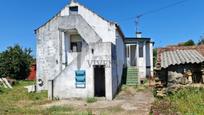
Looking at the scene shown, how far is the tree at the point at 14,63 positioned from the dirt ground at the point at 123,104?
75.7 ft

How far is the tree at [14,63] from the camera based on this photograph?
43.7m

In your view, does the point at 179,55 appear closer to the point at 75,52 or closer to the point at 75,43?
the point at 75,52

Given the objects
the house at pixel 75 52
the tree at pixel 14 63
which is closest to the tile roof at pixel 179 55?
the house at pixel 75 52

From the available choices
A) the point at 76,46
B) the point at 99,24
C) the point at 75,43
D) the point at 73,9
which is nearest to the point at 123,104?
the point at 99,24

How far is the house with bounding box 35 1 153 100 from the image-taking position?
74.0ft

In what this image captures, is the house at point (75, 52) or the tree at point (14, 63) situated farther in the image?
the tree at point (14, 63)

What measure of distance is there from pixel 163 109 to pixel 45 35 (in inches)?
803

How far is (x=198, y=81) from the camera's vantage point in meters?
15.4

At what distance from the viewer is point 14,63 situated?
43.5 m

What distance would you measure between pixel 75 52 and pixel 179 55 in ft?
41.7

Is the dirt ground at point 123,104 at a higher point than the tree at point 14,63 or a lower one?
lower

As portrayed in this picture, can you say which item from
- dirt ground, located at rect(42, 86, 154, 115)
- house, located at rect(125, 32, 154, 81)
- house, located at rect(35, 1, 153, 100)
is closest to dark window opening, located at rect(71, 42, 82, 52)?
house, located at rect(35, 1, 153, 100)

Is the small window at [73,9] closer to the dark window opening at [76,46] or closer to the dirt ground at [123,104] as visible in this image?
the dark window opening at [76,46]

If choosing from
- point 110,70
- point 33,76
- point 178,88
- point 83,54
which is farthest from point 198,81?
point 33,76
